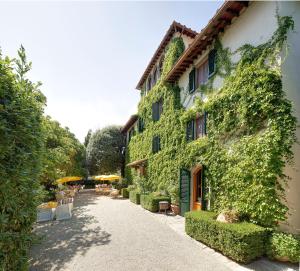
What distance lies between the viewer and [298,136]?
8055 millimetres

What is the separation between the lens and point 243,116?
8.85 m

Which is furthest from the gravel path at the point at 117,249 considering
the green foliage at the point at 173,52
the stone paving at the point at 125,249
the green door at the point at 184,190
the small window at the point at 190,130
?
the green foliage at the point at 173,52

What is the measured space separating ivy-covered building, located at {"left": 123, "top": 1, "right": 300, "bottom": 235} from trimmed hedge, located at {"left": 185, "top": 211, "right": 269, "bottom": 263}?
0.71 metres

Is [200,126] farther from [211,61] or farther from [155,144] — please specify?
[155,144]

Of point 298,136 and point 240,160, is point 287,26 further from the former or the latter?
point 240,160

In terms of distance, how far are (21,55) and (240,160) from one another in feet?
25.1

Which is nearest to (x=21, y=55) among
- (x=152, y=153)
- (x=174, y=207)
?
(x=174, y=207)

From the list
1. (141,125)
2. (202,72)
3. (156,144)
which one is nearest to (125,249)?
(202,72)

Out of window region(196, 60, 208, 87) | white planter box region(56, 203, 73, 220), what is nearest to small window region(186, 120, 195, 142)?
window region(196, 60, 208, 87)

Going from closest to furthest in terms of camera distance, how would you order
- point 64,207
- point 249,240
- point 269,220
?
point 249,240 → point 269,220 → point 64,207

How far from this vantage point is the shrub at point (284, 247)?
6.37 metres

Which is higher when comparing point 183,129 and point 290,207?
point 183,129

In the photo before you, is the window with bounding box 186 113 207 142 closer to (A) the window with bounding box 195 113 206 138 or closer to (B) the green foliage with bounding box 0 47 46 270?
(A) the window with bounding box 195 113 206 138

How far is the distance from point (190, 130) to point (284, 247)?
7773 millimetres
